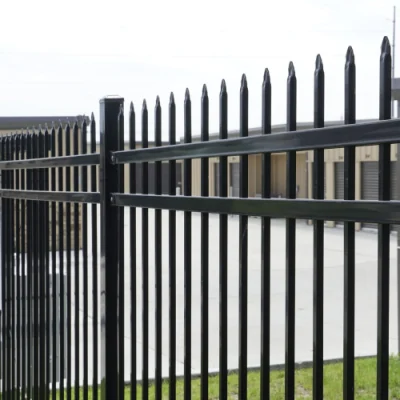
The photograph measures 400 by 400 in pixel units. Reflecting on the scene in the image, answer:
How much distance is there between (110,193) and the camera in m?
3.37

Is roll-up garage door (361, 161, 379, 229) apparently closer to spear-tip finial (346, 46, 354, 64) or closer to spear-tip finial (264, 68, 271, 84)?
Result: spear-tip finial (264, 68, 271, 84)

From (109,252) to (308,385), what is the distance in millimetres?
3347

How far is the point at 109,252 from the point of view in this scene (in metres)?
3.38

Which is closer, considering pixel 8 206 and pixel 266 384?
pixel 266 384

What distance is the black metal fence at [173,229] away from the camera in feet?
6.60

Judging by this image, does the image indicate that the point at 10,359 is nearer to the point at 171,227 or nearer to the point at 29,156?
the point at 29,156

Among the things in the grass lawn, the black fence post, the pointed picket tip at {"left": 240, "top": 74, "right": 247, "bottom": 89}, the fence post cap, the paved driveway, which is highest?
the fence post cap

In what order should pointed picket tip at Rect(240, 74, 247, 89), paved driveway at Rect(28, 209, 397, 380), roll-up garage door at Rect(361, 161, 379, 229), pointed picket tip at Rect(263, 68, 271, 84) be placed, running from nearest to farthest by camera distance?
1. pointed picket tip at Rect(263, 68, 271, 84)
2. pointed picket tip at Rect(240, 74, 247, 89)
3. paved driveway at Rect(28, 209, 397, 380)
4. roll-up garage door at Rect(361, 161, 379, 229)

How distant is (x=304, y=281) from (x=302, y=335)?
21.0 feet

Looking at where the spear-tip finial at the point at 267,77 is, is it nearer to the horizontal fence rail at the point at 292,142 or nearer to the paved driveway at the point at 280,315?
the horizontal fence rail at the point at 292,142

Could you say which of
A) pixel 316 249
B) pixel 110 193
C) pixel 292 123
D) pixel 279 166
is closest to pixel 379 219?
pixel 316 249

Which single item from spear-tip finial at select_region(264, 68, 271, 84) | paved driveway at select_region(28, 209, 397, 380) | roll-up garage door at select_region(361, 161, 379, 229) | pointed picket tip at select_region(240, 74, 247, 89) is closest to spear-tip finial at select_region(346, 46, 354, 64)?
spear-tip finial at select_region(264, 68, 271, 84)

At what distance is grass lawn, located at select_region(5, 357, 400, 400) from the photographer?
5.94 m

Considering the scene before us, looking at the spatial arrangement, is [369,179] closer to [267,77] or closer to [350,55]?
[267,77]
